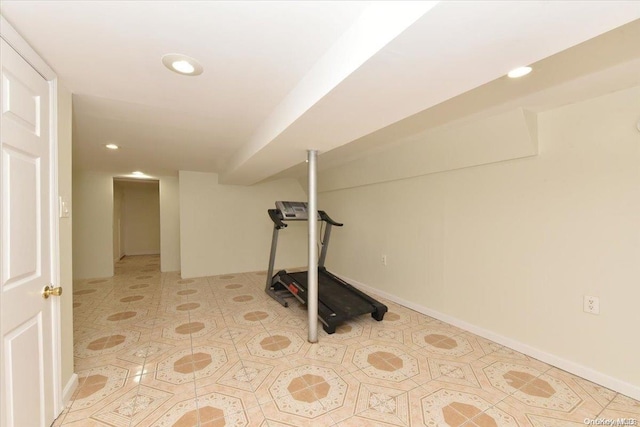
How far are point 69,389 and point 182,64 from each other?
6.83ft

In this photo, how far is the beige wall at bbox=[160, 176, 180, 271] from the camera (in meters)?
5.35

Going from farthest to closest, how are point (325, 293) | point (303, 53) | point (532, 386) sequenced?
1. point (325, 293)
2. point (532, 386)
3. point (303, 53)

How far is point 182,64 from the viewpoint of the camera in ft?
4.72

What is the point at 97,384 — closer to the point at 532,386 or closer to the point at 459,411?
the point at 459,411

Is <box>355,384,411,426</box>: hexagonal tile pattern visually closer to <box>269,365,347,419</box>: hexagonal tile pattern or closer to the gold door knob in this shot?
<box>269,365,347,419</box>: hexagonal tile pattern

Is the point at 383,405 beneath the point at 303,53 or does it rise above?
beneath

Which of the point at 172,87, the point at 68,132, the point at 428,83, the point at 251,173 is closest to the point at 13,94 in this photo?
the point at 68,132

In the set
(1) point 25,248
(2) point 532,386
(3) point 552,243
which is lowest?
(2) point 532,386

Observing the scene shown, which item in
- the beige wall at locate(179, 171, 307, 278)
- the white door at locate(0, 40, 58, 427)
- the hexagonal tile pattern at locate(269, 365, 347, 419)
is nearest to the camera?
the white door at locate(0, 40, 58, 427)

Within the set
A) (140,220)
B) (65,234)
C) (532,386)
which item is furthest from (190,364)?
(140,220)

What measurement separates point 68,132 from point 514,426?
124 inches

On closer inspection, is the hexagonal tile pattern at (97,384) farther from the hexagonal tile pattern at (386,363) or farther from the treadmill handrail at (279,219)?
the treadmill handrail at (279,219)

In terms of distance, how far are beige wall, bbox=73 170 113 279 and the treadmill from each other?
339 centimetres

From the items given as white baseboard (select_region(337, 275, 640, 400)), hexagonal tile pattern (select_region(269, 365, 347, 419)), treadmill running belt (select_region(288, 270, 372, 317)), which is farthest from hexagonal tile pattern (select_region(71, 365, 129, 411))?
white baseboard (select_region(337, 275, 640, 400))
